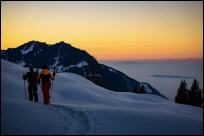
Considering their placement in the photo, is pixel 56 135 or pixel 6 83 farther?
pixel 6 83

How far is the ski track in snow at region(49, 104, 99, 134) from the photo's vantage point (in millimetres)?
9117

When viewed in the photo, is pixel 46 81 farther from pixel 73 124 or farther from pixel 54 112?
pixel 73 124

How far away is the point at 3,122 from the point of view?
9000 millimetres

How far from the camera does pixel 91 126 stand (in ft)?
31.4

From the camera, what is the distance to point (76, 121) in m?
10.3

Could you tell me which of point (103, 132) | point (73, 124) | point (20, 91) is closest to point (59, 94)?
point (20, 91)

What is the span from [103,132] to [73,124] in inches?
58.3

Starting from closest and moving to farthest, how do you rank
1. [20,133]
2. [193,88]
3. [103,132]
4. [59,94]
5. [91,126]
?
1. [20,133]
2. [103,132]
3. [91,126]
4. [59,94]
5. [193,88]

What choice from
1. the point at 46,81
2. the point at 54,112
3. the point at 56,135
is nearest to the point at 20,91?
the point at 46,81

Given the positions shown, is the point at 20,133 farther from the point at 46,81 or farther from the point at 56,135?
the point at 46,81

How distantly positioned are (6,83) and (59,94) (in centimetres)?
414

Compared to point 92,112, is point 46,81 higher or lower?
A: higher

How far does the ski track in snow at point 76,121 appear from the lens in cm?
912

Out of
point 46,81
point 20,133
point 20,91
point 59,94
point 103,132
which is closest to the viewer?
point 20,133
